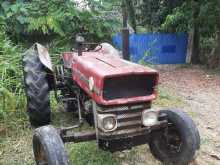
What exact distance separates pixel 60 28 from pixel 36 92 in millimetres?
4041

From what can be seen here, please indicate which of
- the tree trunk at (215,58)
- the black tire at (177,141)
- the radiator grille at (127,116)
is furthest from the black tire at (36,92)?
the tree trunk at (215,58)

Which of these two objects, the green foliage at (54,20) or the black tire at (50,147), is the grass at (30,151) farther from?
the green foliage at (54,20)

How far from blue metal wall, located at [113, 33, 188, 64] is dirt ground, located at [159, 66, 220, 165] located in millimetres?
678

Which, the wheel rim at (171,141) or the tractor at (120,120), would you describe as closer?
the tractor at (120,120)

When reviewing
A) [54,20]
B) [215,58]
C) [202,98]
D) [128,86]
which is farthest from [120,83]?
[215,58]

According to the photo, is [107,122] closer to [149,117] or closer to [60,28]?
[149,117]

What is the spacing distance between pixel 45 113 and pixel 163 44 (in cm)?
808

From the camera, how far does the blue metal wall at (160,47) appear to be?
38.5 feet

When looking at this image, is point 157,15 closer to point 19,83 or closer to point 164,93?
point 164,93

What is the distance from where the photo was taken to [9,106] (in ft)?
17.8

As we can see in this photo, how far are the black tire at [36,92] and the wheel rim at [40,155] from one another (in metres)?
0.98

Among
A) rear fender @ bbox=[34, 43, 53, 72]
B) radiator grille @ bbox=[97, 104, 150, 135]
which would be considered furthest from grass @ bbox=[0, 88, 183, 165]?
rear fender @ bbox=[34, 43, 53, 72]

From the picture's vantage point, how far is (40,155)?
12.2 feet

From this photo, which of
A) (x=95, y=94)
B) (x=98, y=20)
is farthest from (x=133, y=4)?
(x=95, y=94)
